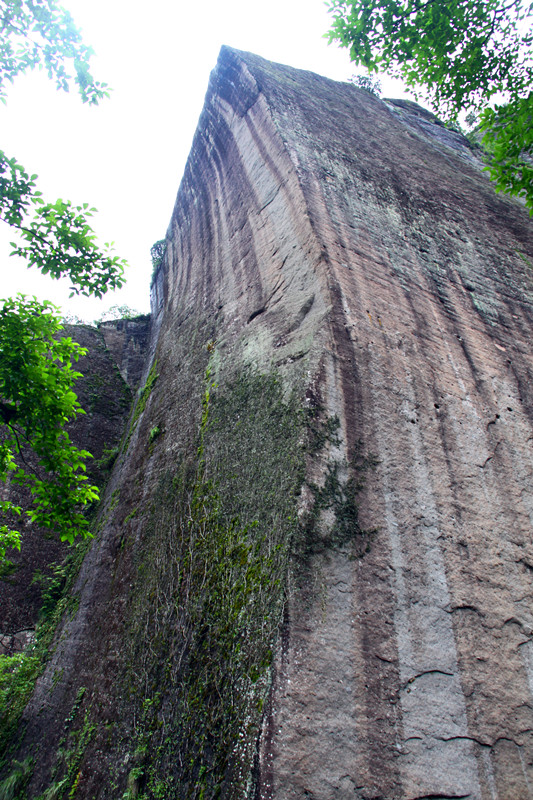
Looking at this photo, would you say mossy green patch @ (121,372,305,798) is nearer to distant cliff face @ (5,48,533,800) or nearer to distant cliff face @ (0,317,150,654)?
distant cliff face @ (5,48,533,800)

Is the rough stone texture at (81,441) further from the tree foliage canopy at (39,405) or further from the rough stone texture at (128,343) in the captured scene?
the tree foliage canopy at (39,405)

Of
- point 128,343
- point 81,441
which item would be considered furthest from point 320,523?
point 128,343

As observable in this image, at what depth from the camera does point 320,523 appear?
7.54 ft

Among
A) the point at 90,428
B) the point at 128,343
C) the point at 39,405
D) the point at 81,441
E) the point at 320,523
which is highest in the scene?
the point at 128,343

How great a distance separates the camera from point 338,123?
5113 millimetres

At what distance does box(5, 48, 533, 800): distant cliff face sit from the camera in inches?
77.5

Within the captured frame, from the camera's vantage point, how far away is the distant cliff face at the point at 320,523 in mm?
1970

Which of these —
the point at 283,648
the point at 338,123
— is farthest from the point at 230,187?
the point at 283,648

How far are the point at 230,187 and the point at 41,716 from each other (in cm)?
546

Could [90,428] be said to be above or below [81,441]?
above

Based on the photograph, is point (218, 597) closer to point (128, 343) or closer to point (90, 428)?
point (90, 428)

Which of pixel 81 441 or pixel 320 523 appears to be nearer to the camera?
pixel 320 523

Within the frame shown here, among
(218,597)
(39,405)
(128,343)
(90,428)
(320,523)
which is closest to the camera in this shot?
(320,523)

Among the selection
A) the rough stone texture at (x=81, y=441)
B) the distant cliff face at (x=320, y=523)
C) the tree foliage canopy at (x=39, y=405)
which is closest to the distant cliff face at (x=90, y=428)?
the rough stone texture at (x=81, y=441)
